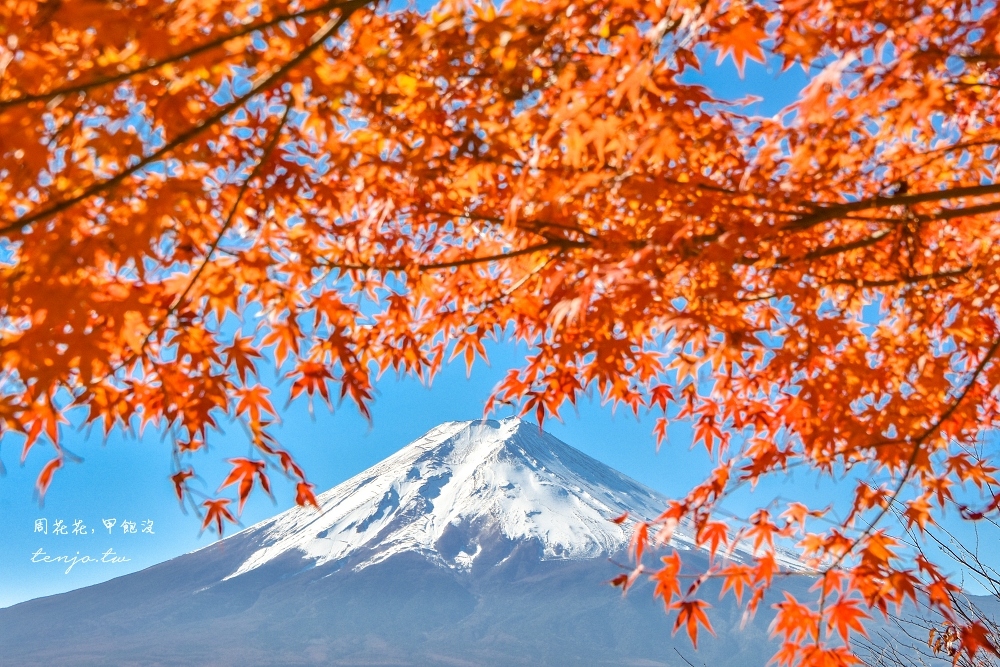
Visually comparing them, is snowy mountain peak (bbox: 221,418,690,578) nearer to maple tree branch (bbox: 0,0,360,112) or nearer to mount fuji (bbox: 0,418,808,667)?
mount fuji (bbox: 0,418,808,667)

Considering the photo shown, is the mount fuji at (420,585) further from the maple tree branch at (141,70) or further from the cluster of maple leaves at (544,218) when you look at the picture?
the maple tree branch at (141,70)

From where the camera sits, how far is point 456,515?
320ft

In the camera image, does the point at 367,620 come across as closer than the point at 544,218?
No

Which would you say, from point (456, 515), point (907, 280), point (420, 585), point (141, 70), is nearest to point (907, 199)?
point (907, 280)

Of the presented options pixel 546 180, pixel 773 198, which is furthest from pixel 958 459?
pixel 546 180

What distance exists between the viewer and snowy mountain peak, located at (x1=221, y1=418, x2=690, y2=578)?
94125 millimetres

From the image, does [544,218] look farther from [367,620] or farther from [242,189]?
[367,620]

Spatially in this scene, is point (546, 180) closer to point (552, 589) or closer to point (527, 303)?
point (527, 303)

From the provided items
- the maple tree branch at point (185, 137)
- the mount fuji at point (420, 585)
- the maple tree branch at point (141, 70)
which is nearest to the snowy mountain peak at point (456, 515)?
the mount fuji at point (420, 585)

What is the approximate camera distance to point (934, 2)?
250cm

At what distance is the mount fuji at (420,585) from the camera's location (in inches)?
3420

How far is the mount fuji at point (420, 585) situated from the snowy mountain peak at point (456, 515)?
7.8 inches

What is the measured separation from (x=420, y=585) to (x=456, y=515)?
33.8ft

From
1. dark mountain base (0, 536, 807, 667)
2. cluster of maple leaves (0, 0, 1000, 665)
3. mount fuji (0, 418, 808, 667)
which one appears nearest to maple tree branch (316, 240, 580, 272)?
cluster of maple leaves (0, 0, 1000, 665)
